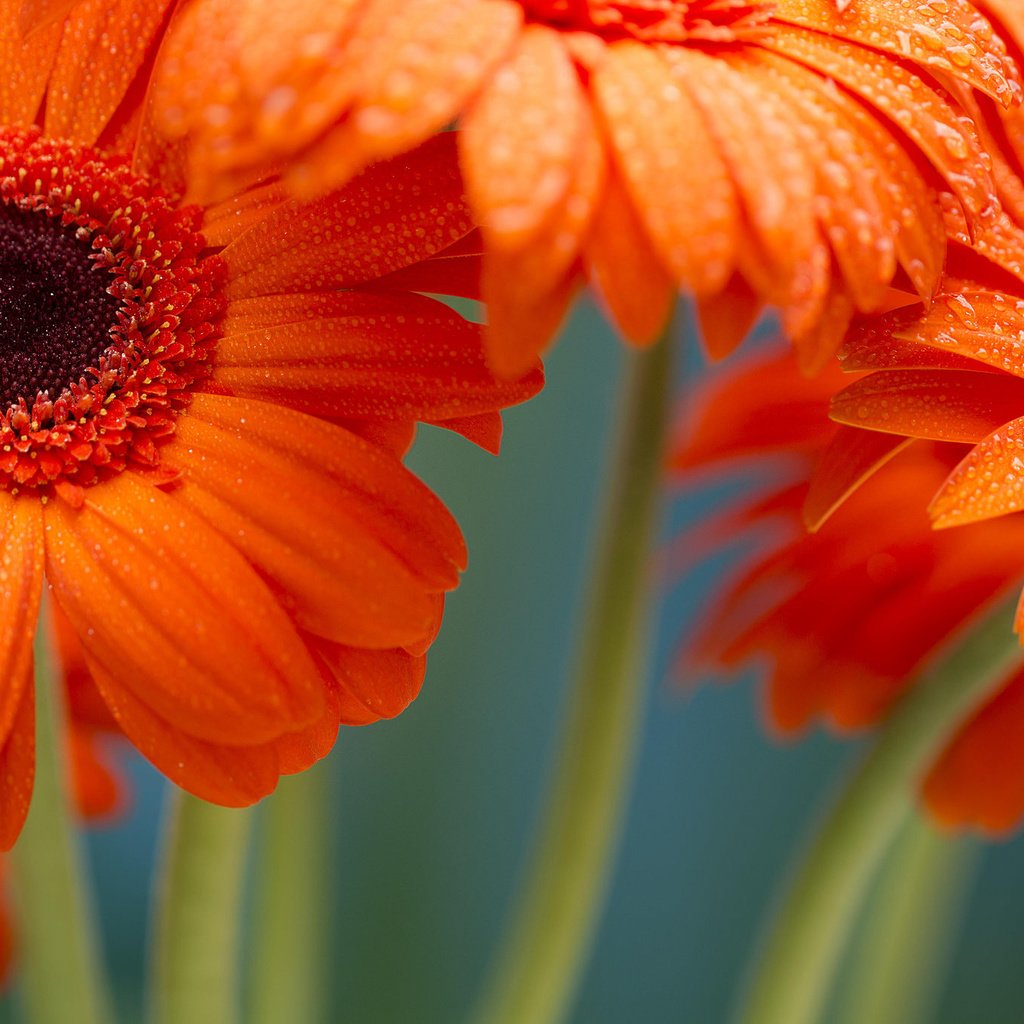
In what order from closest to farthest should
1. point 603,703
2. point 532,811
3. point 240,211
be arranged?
point 240,211
point 603,703
point 532,811

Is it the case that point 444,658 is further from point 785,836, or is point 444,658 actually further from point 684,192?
point 684,192

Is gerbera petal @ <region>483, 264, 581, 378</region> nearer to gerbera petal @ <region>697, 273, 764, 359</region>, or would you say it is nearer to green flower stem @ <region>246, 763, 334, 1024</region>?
gerbera petal @ <region>697, 273, 764, 359</region>

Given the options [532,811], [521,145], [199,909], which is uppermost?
[532,811]

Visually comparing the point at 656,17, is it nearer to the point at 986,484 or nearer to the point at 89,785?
the point at 986,484

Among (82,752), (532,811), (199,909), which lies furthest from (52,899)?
(532,811)

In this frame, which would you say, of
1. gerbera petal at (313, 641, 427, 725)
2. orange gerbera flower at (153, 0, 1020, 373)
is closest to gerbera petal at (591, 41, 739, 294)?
orange gerbera flower at (153, 0, 1020, 373)

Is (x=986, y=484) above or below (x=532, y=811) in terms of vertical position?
below

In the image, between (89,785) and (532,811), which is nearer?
(89,785)

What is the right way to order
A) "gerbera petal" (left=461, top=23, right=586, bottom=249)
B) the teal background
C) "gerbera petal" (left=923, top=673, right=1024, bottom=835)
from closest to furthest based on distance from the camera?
"gerbera petal" (left=461, top=23, right=586, bottom=249), "gerbera petal" (left=923, top=673, right=1024, bottom=835), the teal background

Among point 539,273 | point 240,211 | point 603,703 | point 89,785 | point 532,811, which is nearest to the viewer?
point 539,273
